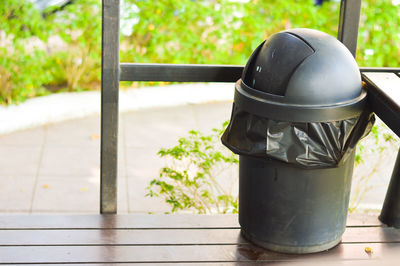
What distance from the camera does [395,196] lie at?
11.4ft

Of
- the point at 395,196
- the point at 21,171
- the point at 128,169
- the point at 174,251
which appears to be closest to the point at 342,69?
the point at 395,196

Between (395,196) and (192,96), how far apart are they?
13.3 feet

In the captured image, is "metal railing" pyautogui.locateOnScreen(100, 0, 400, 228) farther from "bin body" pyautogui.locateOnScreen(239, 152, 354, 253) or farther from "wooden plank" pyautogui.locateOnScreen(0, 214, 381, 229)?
"bin body" pyautogui.locateOnScreen(239, 152, 354, 253)

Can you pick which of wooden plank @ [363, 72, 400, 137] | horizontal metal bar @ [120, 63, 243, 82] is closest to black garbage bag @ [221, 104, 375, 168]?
wooden plank @ [363, 72, 400, 137]

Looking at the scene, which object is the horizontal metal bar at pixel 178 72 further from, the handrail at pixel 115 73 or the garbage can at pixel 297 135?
the garbage can at pixel 297 135

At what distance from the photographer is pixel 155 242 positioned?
125 inches

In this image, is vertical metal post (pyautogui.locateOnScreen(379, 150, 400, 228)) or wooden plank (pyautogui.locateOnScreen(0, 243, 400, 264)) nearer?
wooden plank (pyautogui.locateOnScreen(0, 243, 400, 264))

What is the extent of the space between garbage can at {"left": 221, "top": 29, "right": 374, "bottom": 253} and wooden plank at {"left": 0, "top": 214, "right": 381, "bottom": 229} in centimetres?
30

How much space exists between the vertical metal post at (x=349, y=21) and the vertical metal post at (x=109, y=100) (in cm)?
118

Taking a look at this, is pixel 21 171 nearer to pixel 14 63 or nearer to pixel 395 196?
pixel 14 63

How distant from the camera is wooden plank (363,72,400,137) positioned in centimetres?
283

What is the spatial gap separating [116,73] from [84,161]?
2.56 m

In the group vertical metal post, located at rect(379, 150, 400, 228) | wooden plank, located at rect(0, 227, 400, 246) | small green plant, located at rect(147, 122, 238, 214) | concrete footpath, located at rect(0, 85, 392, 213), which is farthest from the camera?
concrete footpath, located at rect(0, 85, 392, 213)

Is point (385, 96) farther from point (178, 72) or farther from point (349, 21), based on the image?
point (178, 72)
